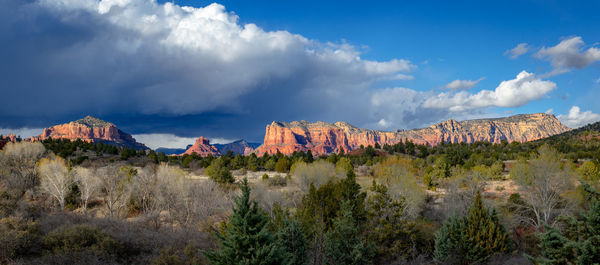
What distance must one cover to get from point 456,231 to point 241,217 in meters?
20.2

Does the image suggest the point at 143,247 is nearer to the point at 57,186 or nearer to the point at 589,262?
the point at 589,262

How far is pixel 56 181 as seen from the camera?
137ft

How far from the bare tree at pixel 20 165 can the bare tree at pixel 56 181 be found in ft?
17.3

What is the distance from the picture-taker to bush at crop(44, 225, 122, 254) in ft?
61.8

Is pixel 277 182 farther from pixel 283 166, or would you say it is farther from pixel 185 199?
pixel 185 199

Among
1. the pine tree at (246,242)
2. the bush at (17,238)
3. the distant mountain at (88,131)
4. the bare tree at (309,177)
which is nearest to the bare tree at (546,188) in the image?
the bare tree at (309,177)

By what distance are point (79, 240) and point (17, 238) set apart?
309cm

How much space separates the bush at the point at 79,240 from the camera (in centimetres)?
1884

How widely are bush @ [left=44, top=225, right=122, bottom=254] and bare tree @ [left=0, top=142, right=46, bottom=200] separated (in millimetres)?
33904

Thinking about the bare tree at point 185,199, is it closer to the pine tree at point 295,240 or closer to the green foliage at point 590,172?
the pine tree at point 295,240

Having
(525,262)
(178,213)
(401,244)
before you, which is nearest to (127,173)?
(178,213)

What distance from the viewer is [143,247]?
2208cm

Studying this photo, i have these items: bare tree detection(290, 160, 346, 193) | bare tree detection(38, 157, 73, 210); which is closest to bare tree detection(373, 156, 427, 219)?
bare tree detection(290, 160, 346, 193)

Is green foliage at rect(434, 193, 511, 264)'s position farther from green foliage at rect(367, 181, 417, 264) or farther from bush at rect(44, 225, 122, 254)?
bush at rect(44, 225, 122, 254)
